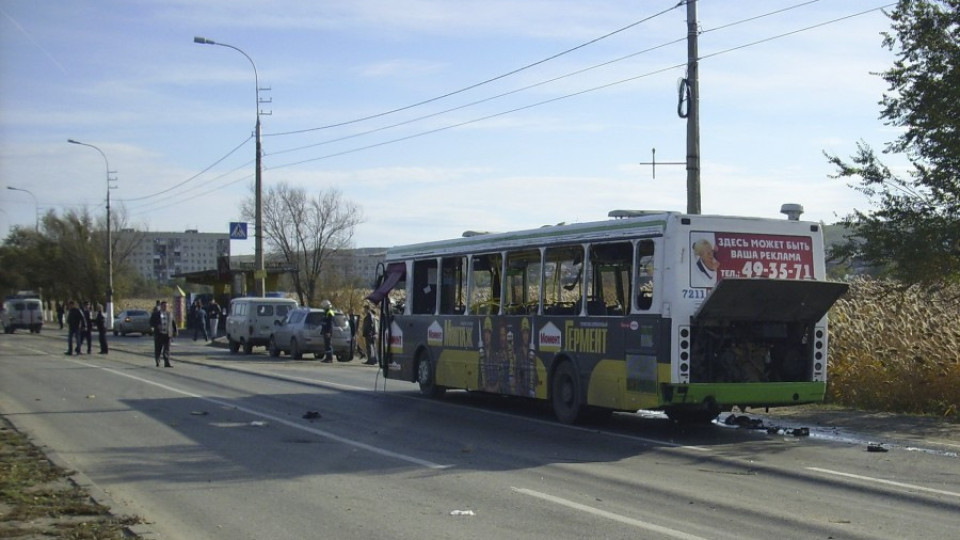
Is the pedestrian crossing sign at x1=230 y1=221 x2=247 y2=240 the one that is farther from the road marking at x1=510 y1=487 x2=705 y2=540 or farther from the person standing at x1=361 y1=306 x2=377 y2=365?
the road marking at x1=510 y1=487 x2=705 y2=540

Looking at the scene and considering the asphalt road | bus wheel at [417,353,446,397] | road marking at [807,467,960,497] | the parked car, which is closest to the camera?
the asphalt road

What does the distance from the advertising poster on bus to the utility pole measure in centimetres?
574

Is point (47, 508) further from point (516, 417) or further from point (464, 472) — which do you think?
point (516, 417)

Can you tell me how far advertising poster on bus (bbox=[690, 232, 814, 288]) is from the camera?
1400 centimetres

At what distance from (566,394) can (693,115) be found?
7.21 m

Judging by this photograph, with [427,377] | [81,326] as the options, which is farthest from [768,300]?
[81,326]

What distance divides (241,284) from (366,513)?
42749 millimetres

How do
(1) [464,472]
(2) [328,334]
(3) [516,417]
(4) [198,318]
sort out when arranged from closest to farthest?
(1) [464,472], (3) [516,417], (2) [328,334], (4) [198,318]

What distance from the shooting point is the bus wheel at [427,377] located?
20091mm

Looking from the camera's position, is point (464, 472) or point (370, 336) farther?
point (370, 336)

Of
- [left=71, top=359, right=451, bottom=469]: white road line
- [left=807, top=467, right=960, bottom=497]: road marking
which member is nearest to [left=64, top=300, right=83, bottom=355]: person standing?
[left=71, top=359, right=451, bottom=469]: white road line

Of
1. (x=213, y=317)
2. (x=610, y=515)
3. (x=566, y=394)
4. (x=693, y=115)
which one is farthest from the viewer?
(x=213, y=317)

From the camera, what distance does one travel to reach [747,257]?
14.3 metres

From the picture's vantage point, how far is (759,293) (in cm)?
1389
